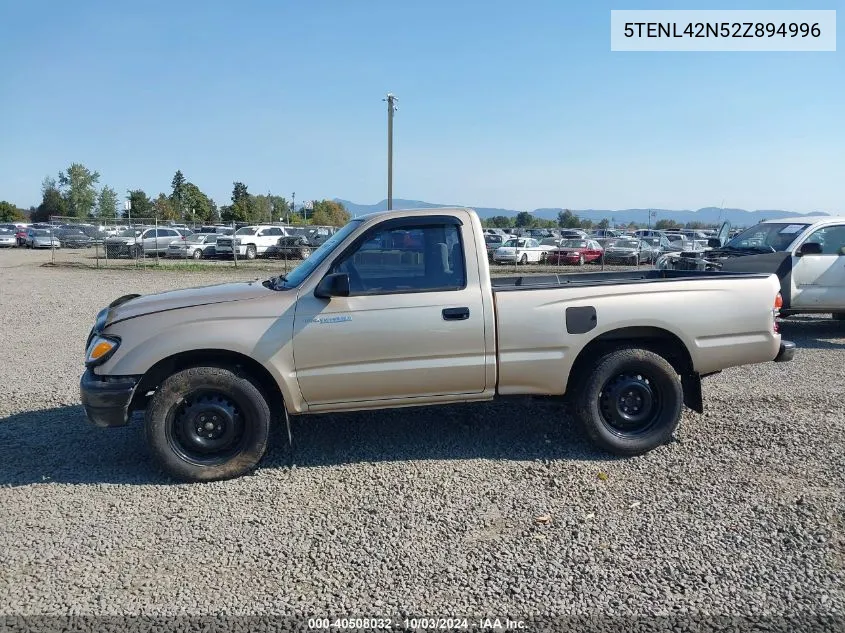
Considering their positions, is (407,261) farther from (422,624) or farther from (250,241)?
(250,241)

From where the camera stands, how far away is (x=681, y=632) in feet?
9.88

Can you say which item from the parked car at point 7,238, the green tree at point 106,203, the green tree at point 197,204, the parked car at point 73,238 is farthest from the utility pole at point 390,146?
the green tree at point 106,203

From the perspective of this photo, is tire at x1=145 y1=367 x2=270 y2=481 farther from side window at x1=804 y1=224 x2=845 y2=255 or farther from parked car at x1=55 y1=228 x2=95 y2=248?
parked car at x1=55 y1=228 x2=95 y2=248

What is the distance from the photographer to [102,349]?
181 inches

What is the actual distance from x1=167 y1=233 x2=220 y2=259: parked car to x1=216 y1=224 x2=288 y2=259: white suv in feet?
3.60

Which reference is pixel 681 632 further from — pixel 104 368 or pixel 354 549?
pixel 104 368

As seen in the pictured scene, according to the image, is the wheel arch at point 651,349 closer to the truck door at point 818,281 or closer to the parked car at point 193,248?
the truck door at point 818,281

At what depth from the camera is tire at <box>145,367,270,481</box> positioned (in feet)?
15.1

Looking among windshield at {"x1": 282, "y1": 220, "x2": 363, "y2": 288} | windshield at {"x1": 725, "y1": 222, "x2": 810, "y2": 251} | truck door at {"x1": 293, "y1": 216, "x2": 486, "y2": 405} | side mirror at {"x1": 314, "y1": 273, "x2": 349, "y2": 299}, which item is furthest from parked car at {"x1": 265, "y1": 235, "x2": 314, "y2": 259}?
side mirror at {"x1": 314, "y1": 273, "x2": 349, "y2": 299}

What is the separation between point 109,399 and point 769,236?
9.86 metres

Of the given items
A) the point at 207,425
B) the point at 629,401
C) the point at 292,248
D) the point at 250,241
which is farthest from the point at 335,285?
the point at 250,241

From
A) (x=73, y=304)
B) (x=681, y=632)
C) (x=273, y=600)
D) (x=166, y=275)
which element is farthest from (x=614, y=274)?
(x=166, y=275)

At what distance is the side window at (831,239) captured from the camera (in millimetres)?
9805

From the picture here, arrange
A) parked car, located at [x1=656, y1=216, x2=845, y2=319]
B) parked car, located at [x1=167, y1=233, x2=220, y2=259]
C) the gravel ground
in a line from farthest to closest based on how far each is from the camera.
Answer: parked car, located at [x1=167, y1=233, x2=220, y2=259] → parked car, located at [x1=656, y1=216, x2=845, y2=319] → the gravel ground
